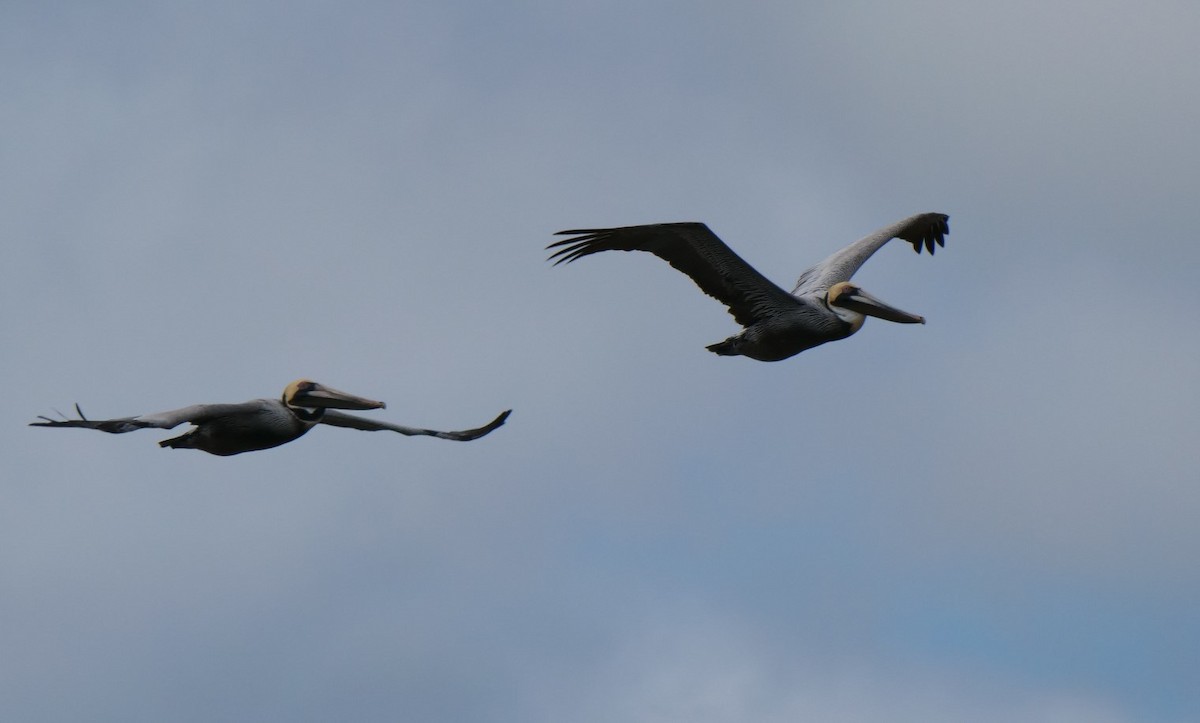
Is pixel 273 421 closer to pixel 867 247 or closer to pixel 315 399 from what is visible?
pixel 315 399

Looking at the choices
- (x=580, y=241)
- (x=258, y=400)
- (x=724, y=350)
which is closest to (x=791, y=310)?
(x=724, y=350)

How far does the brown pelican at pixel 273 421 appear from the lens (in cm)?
1302

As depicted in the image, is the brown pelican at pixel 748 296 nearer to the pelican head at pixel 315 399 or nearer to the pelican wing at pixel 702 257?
the pelican wing at pixel 702 257

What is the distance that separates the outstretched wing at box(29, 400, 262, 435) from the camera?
11.0 m

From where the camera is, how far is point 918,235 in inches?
717

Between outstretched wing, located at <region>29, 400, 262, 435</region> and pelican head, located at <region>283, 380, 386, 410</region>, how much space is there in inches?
20.3

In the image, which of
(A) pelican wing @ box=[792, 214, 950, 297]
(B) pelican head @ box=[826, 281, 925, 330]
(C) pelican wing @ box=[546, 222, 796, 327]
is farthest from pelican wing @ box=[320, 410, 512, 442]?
(A) pelican wing @ box=[792, 214, 950, 297]

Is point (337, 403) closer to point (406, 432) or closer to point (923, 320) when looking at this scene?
point (406, 432)

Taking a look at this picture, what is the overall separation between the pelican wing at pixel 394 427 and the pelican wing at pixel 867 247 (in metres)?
3.38

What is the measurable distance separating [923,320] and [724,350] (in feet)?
5.97

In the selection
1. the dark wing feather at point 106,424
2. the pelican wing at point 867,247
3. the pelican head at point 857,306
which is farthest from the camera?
the pelican wing at point 867,247

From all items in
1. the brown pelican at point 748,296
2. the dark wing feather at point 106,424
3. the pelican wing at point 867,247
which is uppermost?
the pelican wing at point 867,247

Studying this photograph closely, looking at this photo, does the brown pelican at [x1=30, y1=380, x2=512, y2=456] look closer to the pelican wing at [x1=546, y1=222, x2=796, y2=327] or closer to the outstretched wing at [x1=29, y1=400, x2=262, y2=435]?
the outstretched wing at [x1=29, y1=400, x2=262, y2=435]

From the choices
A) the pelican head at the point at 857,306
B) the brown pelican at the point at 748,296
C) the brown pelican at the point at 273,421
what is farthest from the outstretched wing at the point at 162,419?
Answer: the pelican head at the point at 857,306
